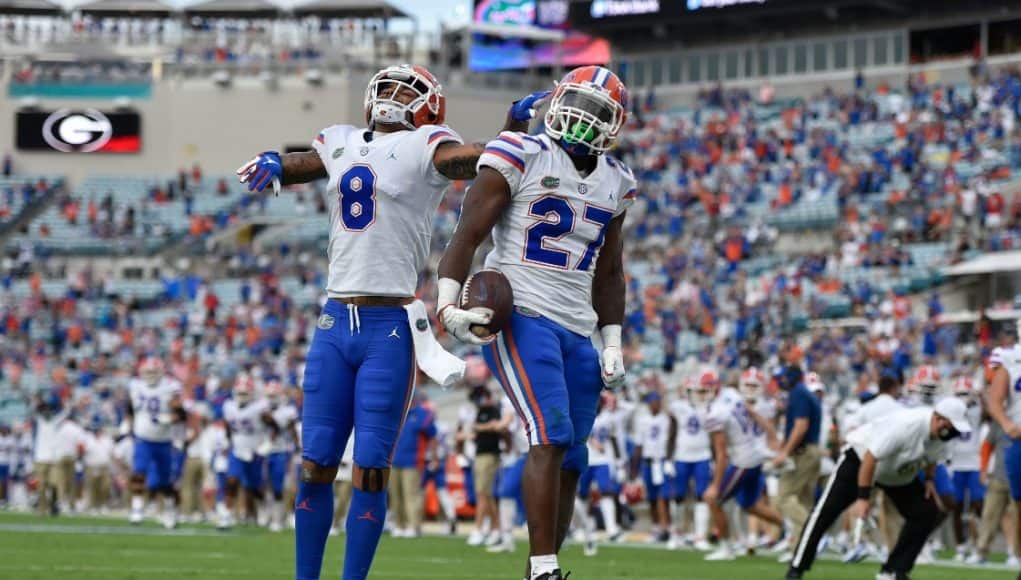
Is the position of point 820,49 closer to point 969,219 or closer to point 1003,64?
point 1003,64

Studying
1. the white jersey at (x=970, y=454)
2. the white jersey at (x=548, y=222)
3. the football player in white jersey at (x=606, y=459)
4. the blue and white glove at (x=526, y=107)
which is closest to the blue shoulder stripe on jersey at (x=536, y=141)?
the white jersey at (x=548, y=222)

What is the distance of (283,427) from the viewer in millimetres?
19578

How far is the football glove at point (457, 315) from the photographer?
6.56m

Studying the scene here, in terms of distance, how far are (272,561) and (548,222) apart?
618cm

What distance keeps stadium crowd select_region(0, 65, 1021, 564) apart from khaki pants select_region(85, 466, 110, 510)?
0.06 meters

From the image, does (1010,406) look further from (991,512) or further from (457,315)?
(457,315)

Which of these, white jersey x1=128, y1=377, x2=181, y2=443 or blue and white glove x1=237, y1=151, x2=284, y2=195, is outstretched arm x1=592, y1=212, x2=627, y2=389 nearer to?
blue and white glove x1=237, y1=151, x2=284, y2=195

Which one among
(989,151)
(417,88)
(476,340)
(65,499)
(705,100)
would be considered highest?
(705,100)

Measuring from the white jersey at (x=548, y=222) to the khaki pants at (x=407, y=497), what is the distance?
37.8 feet

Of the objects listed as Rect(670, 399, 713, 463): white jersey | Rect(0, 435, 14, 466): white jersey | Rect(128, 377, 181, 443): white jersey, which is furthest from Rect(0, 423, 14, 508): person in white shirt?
Rect(670, 399, 713, 463): white jersey

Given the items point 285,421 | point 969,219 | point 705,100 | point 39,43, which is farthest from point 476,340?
point 39,43

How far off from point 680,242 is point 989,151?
616cm

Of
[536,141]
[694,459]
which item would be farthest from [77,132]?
[536,141]

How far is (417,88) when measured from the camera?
7355 millimetres
